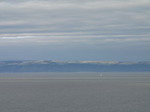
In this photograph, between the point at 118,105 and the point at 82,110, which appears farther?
the point at 118,105

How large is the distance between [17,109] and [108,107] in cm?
1142

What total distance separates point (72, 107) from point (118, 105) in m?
6.30

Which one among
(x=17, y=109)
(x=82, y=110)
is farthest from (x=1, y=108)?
(x=82, y=110)

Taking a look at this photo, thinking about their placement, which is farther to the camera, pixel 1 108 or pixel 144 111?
pixel 1 108

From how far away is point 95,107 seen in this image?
5459 cm

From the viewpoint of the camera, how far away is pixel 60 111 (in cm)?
5059

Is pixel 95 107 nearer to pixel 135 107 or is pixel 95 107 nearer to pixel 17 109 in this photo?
pixel 135 107

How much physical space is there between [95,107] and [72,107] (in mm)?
2882

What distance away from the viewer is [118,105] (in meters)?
Answer: 56.7

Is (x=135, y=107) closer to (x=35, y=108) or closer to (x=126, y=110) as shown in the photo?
(x=126, y=110)

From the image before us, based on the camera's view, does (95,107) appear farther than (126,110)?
Yes

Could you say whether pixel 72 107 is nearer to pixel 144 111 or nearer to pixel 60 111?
pixel 60 111

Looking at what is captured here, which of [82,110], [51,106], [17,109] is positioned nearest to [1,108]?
[17,109]

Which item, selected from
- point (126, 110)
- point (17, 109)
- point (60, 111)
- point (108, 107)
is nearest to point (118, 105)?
point (108, 107)
